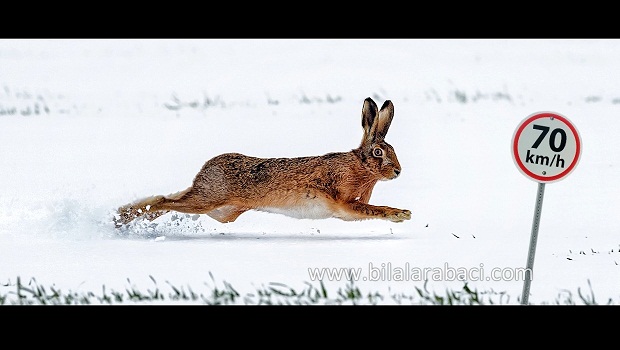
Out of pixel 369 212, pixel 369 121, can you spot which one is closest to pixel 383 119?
pixel 369 121

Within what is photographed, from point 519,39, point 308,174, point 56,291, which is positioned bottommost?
point 56,291

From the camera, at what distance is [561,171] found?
7.69m

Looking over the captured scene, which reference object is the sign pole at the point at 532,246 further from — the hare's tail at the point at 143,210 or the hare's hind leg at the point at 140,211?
the hare's hind leg at the point at 140,211

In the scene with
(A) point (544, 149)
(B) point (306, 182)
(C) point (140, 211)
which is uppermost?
(A) point (544, 149)

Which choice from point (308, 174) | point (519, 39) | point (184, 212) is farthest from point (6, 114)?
point (519, 39)

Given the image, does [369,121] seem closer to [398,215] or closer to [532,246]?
[398,215]

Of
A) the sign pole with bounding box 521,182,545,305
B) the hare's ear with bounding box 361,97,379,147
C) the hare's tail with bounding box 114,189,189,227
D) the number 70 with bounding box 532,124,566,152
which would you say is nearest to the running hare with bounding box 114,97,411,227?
the hare's ear with bounding box 361,97,379,147

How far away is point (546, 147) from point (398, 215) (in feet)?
5.75

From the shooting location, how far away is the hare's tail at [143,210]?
926cm

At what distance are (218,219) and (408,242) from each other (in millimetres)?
1583

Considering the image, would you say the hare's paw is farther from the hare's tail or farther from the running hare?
the hare's tail

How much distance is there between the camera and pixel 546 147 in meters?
7.73

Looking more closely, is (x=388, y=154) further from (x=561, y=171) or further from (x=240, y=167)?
(x=561, y=171)

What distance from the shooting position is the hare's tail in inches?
364
